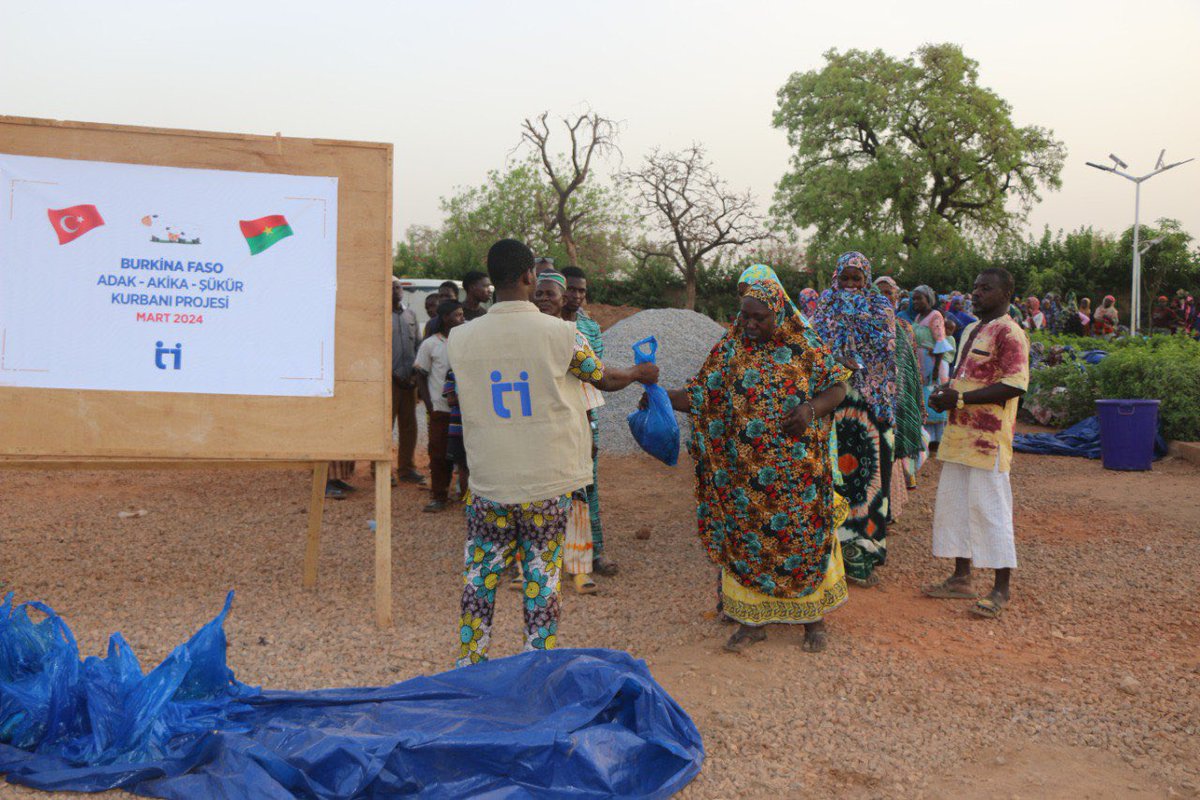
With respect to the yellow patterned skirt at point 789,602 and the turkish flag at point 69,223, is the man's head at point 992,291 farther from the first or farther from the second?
the turkish flag at point 69,223

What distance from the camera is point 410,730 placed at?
333 centimetres

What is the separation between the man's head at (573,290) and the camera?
6.04 metres

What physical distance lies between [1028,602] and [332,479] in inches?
233

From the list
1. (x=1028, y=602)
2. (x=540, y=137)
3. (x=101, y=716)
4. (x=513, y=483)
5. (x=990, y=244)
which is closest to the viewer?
(x=101, y=716)

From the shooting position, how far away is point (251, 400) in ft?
16.3

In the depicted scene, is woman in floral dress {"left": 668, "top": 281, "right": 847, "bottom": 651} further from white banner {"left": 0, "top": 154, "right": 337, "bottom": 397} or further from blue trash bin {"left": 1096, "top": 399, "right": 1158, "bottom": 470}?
blue trash bin {"left": 1096, "top": 399, "right": 1158, "bottom": 470}

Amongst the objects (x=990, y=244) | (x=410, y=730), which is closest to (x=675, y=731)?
(x=410, y=730)

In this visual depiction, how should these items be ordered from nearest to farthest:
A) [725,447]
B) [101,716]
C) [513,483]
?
[101,716]
[513,483]
[725,447]

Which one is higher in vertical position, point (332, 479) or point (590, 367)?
point (590, 367)

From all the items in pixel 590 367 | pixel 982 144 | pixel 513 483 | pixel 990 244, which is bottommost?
pixel 513 483

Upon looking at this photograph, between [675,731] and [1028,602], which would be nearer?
[675,731]

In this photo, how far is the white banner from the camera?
4871 millimetres

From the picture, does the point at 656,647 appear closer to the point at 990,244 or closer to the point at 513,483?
the point at 513,483

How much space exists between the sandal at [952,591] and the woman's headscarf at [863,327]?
1270 millimetres
